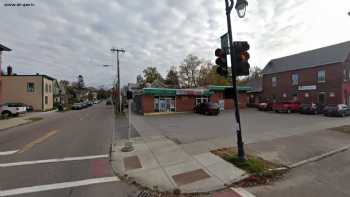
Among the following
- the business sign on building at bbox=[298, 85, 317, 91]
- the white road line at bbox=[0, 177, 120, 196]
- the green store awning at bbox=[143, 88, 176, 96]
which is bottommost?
the white road line at bbox=[0, 177, 120, 196]

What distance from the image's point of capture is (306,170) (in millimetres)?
6367

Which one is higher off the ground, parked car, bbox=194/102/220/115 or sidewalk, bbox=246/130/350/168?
parked car, bbox=194/102/220/115

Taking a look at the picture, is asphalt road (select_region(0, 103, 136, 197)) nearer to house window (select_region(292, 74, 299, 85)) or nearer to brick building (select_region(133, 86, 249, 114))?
brick building (select_region(133, 86, 249, 114))

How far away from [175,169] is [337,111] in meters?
25.0

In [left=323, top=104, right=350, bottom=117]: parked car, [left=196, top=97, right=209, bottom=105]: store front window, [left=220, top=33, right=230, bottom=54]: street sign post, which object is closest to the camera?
[left=220, top=33, right=230, bottom=54]: street sign post

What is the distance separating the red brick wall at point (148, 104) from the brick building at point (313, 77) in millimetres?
24022

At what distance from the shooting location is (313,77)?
32062 millimetres

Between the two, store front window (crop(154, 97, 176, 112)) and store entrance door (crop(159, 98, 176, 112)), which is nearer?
store front window (crop(154, 97, 176, 112))

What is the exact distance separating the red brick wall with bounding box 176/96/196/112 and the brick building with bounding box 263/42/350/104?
17.5 meters

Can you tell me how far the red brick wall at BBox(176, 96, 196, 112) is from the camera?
30.3 metres

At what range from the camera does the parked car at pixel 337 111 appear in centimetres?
2348

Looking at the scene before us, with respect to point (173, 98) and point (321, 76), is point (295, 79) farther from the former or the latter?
point (173, 98)

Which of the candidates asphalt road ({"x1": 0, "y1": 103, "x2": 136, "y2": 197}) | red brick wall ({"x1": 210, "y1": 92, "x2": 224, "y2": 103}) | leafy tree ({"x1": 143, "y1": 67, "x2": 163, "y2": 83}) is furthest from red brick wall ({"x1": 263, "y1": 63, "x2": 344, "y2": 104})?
leafy tree ({"x1": 143, "y1": 67, "x2": 163, "y2": 83})

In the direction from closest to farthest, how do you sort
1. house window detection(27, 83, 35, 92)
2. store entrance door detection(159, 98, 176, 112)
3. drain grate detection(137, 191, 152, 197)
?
drain grate detection(137, 191, 152, 197) → store entrance door detection(159, 98, 176, 112) → house window detection(27, 83, 35, 92)
